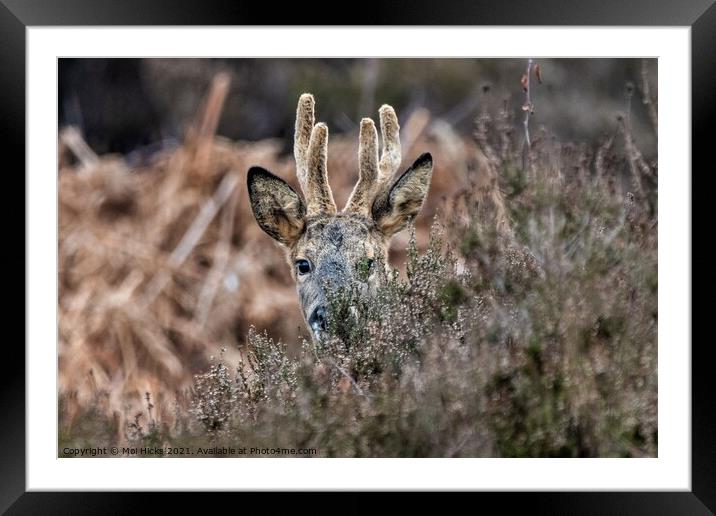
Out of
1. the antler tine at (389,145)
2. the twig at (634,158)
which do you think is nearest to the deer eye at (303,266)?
the antler tine at (389,145)

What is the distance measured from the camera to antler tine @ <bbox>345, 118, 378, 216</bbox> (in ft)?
22.1

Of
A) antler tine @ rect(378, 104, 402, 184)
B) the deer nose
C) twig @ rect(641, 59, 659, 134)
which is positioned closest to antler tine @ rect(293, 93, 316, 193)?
antler tine @ rect(378, 104, 402, 184)

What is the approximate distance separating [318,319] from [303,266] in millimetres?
520

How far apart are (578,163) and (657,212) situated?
0.55 m

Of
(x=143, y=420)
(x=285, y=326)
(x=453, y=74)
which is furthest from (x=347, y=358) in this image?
(x=453, y=74)

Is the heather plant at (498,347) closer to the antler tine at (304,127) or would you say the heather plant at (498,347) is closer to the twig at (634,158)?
the twig at (634,158)

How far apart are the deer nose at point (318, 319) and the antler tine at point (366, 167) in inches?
29.5

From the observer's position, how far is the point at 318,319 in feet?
21.5

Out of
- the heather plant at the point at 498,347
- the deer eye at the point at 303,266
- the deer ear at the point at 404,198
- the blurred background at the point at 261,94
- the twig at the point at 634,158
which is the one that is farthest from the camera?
the blurred background at the point at 261,94

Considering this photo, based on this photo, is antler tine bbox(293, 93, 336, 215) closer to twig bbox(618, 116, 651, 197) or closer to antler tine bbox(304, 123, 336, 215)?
antler tine bbox(304, 123, 336, 215)

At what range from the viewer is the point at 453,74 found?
1279 cm

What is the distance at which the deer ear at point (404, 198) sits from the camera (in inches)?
268
